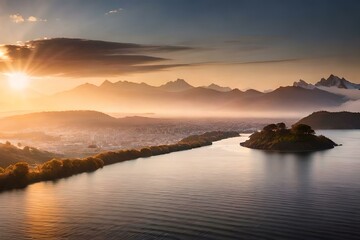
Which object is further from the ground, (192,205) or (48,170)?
(48,170)

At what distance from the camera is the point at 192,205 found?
255 feet

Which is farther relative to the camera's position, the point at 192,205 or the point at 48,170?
the point at 48,170

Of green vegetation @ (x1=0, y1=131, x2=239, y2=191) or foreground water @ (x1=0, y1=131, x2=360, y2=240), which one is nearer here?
foreground water @ (x1=0, y1=131, x2=360, y2=240)

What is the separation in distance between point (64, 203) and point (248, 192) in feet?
136

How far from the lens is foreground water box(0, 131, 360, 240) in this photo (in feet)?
195

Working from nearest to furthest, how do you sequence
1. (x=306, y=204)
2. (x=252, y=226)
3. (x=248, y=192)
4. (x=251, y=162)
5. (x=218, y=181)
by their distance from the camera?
(x=252, y=226) < (x=306, y=204) < (x=248, y=192) < (x=218, y=181) < (x=251, y=162)

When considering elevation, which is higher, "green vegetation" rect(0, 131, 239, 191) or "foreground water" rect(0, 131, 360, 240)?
"green vegetation" rect(0, 131, 239, 191)

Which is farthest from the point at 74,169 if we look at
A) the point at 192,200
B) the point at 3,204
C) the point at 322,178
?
the point at 322,178

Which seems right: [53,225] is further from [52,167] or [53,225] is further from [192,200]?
[52,167]

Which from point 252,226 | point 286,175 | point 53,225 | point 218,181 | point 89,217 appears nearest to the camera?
point 252,226

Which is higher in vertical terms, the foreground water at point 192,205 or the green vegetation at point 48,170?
the green vegetation at point 48,170

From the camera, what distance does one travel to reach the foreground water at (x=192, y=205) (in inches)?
2344

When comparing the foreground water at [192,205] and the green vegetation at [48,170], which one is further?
the green vegetation at [48,170]

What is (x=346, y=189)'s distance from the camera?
319 ft
